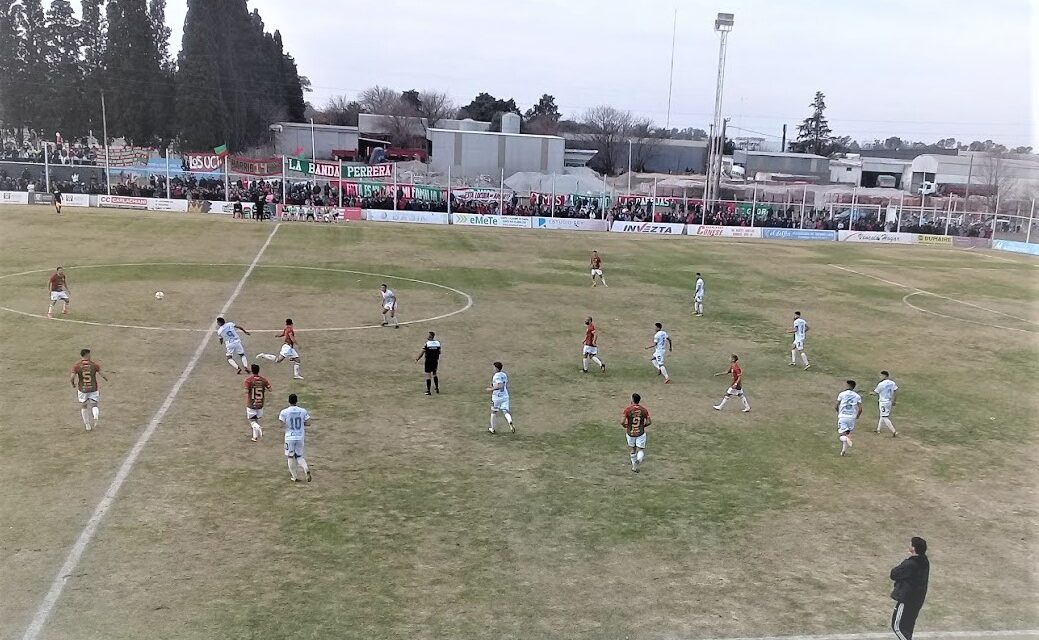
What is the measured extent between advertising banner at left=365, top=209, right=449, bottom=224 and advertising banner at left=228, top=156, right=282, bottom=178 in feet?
43.6

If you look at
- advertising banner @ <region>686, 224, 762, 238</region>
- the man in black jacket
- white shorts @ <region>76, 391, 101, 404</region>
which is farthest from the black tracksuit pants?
advertising banner @ <region>686, 224, 762, 238</region>

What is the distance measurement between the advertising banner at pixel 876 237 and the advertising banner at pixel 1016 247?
25.1 ft

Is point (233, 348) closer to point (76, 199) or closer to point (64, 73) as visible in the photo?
point (76, 199)

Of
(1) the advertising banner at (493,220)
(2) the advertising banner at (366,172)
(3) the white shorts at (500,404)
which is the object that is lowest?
(3) the white shorts at (500,404)

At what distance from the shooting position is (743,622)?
11805mm

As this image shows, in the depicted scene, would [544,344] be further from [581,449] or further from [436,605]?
[436,605]

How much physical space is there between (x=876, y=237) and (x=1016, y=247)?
1239cm

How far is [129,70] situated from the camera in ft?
286

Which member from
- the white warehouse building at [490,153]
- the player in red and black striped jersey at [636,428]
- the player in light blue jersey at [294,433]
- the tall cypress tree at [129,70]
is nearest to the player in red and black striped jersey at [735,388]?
the player in red and black striped jersey at [636,428]

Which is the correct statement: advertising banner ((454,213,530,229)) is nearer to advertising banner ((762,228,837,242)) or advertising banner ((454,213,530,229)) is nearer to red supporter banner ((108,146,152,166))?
advertising banner ((762,228,837,242))

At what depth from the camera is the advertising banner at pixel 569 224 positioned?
2938 inches

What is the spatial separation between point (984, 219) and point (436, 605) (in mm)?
88231

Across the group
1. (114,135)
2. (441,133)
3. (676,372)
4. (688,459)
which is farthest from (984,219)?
(114,135)

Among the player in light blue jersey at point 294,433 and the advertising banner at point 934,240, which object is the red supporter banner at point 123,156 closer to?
the player in light blue jersey at point 294,433
